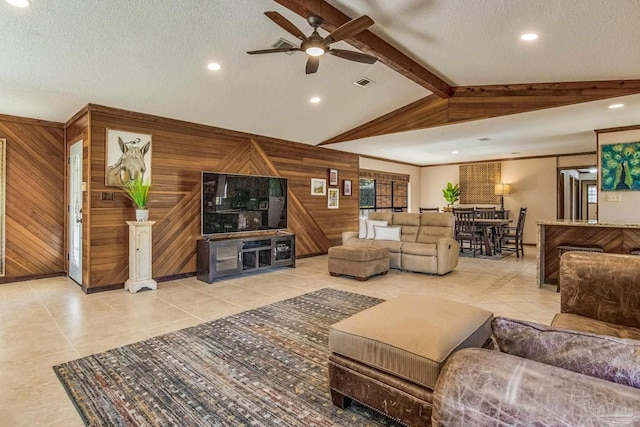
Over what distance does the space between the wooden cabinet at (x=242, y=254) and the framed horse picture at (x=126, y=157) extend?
1.36 m

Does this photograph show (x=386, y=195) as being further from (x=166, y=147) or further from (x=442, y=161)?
(x=166, y=147)

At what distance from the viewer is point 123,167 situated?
15.6ft

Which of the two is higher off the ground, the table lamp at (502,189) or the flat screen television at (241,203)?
the table lamp at (502,189)

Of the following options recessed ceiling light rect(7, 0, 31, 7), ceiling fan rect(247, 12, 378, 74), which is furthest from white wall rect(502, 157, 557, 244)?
recessed ceiling light rect(7, 0, 31, 7)

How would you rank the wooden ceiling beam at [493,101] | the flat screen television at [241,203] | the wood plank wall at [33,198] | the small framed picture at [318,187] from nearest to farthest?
the wooden ceiling beam at [493,101] → the wood plank wall at [33,198] → the flat screen television at [241,203] → the small framed picture at [318,187]

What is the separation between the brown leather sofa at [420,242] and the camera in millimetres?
5574

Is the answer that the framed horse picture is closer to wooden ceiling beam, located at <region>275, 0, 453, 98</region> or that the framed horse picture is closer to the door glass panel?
the door glass panel

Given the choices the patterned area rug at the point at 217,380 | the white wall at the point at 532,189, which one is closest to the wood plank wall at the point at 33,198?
the patterned area rug at the point at 217,380

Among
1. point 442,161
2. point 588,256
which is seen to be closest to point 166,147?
point 588,256

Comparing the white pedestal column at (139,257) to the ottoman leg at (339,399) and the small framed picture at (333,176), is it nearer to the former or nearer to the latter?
the ottoman leg at (339,399)

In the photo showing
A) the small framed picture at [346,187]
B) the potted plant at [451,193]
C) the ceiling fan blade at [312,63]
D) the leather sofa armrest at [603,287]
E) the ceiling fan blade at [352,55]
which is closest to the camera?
the leather sofa armrest at [603,287]

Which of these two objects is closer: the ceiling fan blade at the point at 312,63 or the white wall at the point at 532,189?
the ceiling fan blade at the point at 312,63

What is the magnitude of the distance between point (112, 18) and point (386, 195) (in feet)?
26.9

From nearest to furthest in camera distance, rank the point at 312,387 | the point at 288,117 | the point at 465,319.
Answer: the point at 465,319 → the point at 312,387 → the point at 288,117
